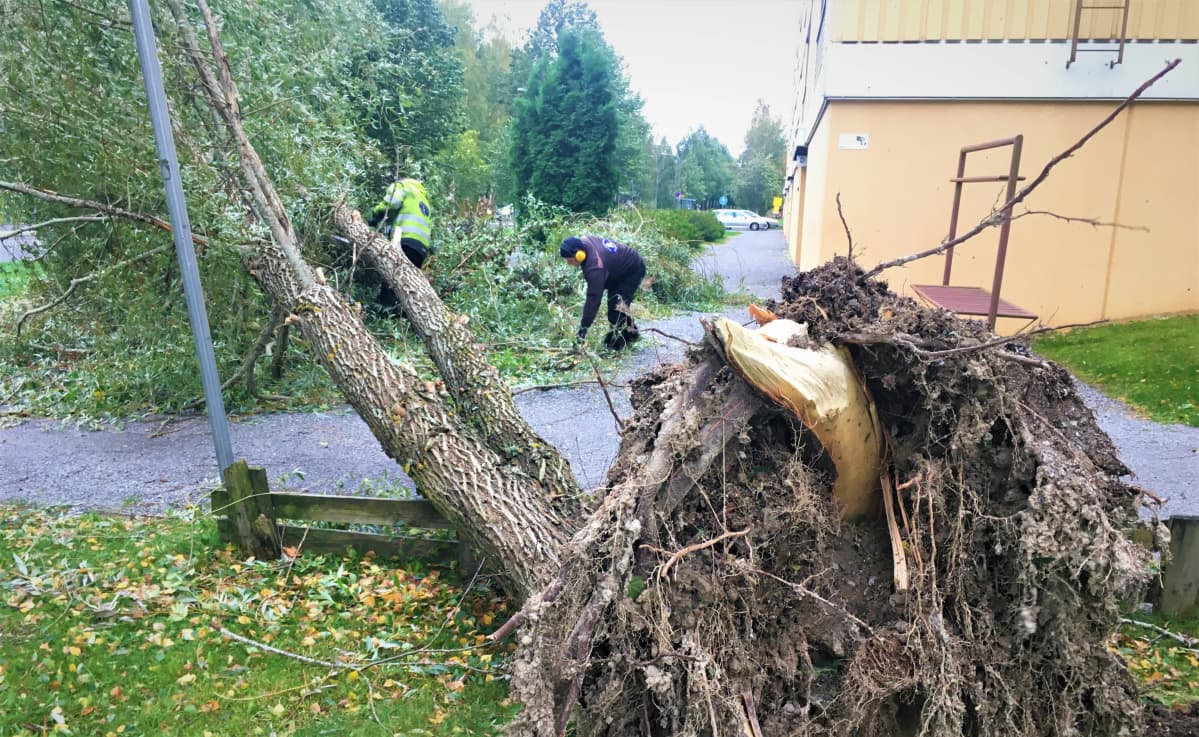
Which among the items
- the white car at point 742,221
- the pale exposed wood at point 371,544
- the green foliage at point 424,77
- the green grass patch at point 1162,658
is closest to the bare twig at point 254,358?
the pale exposed wood at point 371,544

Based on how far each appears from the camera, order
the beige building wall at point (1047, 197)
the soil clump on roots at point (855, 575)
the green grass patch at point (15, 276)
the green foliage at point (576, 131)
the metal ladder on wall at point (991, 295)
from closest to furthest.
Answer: the soil clump on roots at point (855, 575) < the metal ladder on wall at point (991, 295) < the green grass patch at point (15, 276) < the beige building wall at point (1047, 197) < the green foliage at point (576, 131)

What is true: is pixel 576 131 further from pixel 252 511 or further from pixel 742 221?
pixel 742 221

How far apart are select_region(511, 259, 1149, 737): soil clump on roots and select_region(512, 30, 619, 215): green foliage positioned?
16.2 meters

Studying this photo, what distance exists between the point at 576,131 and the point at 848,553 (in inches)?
687

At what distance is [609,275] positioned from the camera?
778cm

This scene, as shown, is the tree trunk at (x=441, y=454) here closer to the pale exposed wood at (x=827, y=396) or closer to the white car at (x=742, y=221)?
the pale exposed wood at (x=827, y=396)

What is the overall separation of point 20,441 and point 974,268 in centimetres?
1009

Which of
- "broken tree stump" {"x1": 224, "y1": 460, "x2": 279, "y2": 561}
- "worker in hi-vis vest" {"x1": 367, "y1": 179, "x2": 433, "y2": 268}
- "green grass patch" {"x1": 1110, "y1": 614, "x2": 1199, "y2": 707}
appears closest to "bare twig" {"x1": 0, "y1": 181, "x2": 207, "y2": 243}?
"worker in hi-vis vest" {"x1": 367, "y1": 179, "x2": 433, "y2": 268}

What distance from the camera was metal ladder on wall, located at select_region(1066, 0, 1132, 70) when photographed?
7922 millimetres

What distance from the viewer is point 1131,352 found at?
7.57 metres

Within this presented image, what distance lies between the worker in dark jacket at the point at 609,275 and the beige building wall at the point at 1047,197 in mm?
2773

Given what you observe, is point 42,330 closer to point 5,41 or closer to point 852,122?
point 5,41

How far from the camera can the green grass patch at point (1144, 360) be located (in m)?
6.27

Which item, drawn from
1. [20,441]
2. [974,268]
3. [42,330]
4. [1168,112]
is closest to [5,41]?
[20,441]
